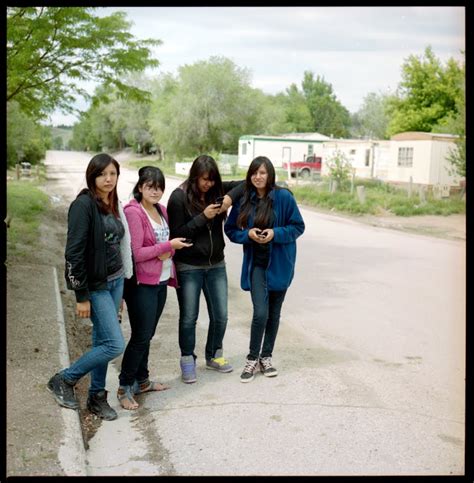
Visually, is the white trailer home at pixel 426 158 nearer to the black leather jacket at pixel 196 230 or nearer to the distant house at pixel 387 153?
the distant house at pixel 387 153

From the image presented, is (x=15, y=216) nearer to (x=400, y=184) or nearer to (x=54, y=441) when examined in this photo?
(x=54, y=441)

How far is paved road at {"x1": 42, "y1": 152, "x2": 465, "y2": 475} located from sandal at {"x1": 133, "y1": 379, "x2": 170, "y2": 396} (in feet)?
0.32

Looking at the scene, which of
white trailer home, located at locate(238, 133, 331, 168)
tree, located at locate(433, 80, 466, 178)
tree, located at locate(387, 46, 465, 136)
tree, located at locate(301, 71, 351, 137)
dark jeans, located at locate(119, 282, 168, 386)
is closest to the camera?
dark jeans, located at locate(119, 282, 168, 386)

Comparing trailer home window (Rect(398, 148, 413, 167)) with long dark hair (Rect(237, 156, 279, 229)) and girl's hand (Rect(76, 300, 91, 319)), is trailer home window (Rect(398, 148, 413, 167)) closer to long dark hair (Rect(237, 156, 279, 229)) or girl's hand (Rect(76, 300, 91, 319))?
long dark hair (Rect(237, 156, 279, 229))

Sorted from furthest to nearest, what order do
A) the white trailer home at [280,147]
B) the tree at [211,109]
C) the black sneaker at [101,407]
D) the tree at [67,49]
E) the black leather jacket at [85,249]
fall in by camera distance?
the tree at [211,109], the white trailer home at [280,147], the tree at [67,49], the black sneaker at [101,407], the black leather jacket at [85,249]

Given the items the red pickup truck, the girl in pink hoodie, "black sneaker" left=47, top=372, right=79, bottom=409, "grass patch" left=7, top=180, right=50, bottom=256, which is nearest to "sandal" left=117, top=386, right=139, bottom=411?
the girl in pink hoodie

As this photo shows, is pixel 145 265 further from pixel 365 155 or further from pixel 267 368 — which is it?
pixel 365 155

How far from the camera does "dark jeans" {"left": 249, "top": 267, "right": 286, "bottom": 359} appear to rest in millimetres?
4652

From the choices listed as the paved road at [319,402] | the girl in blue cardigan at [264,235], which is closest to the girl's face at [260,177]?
the girl in blue cardigan at [264,235]

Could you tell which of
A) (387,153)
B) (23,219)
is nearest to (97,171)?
(23,219)

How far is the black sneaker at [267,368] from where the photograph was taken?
4.79 m

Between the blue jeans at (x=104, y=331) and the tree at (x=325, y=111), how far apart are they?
68.3m
